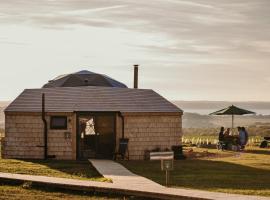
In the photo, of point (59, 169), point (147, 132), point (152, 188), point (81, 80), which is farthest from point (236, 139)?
point (152, 188)

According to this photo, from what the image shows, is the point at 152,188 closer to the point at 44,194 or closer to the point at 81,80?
the point at 44,194

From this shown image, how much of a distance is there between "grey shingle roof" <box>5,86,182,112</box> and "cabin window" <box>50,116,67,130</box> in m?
0.35

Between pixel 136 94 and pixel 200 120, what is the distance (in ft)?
544

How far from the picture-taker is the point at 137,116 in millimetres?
29172

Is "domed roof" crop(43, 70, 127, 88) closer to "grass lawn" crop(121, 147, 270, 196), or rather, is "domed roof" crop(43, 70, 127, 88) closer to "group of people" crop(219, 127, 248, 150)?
"grass lawn" crop(121, 147, 270, 196)

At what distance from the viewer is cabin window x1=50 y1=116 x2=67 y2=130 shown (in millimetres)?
28734

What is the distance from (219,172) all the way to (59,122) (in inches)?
357

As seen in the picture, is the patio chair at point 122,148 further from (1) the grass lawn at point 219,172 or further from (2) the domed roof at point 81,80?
(2) the domed roof at point 81,80

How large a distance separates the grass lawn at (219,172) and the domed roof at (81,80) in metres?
5.80

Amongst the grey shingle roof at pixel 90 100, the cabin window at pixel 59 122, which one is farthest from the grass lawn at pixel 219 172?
the cabin window at pixel 59 122

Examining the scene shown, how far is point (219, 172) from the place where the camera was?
22.3m

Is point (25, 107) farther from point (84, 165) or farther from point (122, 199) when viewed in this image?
point (122, 199)

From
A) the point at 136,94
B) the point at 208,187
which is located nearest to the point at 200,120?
the point at 136,94

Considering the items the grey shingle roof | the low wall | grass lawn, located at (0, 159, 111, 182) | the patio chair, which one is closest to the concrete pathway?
→ grass lawn, located at (0, 159, 111, 182)
